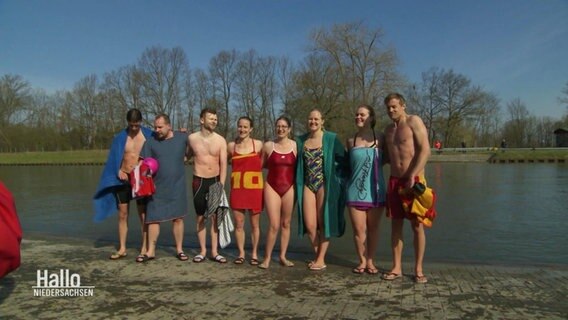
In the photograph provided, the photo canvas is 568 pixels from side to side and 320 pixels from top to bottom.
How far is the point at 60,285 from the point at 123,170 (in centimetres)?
194

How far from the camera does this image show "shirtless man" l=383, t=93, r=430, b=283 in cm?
499

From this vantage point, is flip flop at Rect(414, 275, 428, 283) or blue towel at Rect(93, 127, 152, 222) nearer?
flip flop at Rect(414, 275, 428, 283)

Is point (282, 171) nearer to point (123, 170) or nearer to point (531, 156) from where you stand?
point (123, 170)

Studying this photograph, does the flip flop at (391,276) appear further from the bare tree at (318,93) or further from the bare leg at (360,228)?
the bare tree at (318,93)

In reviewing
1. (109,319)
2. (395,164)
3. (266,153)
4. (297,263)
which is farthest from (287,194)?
(109,319)

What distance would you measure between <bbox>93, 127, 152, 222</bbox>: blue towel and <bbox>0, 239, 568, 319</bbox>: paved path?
810 millimetres

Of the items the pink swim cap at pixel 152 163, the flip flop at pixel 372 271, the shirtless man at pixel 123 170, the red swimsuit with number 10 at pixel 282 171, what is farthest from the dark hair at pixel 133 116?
the flip flop at pixel 372 271

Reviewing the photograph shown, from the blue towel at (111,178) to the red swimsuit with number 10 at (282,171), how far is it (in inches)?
80.0

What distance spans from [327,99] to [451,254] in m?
40.9

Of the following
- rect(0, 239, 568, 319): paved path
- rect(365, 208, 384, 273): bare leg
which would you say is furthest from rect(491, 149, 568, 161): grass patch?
rect(365, 208, 384, 273): bare leg

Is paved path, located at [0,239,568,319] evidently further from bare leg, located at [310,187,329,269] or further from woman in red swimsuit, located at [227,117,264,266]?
woman in red swimsuit, located at [227,117,264,266]

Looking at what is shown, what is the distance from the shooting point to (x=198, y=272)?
18.1ft

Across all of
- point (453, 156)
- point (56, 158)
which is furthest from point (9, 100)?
point (453, 156)

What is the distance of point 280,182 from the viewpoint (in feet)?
18.7
